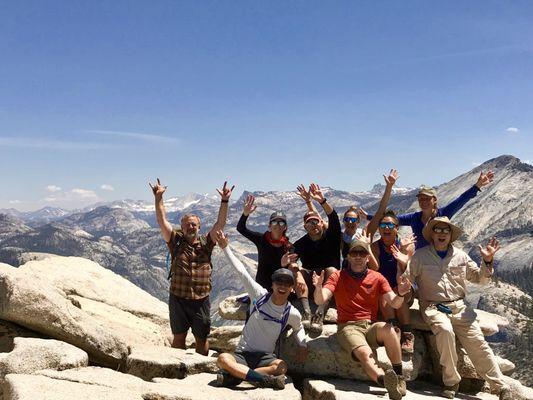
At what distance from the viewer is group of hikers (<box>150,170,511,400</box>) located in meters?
12.8

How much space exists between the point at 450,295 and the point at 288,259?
535cm

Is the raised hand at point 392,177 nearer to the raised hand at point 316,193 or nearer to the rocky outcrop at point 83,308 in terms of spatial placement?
the raised hand at point 316,193

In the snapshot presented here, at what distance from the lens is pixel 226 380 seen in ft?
40.6

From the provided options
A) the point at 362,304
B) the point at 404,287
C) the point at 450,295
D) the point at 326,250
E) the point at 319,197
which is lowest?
the point at 362,304

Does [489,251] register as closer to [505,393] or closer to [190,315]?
[505,393]

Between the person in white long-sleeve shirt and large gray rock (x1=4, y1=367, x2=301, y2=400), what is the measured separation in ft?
1.19

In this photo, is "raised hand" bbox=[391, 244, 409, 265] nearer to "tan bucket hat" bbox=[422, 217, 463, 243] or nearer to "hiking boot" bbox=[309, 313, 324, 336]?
"tan bucket hat" bbox=[422, 217, 463, 243]

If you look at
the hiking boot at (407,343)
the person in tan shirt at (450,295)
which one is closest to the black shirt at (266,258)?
the person in tan shirt at (450,295)

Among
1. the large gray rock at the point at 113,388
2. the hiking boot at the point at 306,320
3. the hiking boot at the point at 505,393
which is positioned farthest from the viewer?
the hiking boot at the point at 306,320

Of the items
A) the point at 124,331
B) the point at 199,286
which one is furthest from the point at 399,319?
the point at 124,331

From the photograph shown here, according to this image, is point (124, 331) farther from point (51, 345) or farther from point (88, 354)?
point (51, 345)

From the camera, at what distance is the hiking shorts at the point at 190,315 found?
15508 millimetres

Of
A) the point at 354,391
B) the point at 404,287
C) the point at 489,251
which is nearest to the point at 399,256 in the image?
the point at 404,287

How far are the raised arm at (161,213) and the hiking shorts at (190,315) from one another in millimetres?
2200
